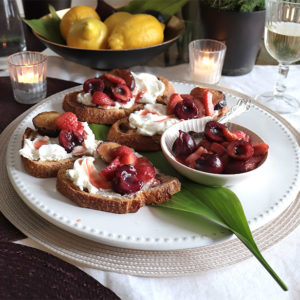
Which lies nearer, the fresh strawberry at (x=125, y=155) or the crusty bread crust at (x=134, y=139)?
the fresh strawberry at (x=125, y=155)

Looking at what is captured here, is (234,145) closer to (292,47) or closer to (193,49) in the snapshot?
(292,47)

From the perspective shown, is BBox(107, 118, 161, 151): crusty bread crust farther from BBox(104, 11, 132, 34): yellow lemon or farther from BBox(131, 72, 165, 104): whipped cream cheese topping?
BBox(104, 11, 132, 34): yellow lemon

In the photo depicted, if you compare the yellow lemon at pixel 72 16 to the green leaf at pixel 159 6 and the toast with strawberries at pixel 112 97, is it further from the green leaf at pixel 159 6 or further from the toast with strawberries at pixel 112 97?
the toast with strawberries at pixel 112 97

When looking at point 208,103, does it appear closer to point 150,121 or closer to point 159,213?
point 150,121

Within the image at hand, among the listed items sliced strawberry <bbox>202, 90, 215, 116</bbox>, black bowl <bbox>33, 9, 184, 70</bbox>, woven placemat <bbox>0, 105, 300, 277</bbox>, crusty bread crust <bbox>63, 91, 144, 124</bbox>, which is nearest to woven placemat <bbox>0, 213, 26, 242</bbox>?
woven placemat <bbox>0, 105, 300, 277</bbox>

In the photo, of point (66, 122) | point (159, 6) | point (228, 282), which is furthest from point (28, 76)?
point (228, 282)

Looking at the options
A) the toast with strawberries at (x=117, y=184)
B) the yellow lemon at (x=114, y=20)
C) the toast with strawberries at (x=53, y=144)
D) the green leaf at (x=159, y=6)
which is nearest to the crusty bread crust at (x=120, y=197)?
the toast with strawberries at (x=117, y=184)

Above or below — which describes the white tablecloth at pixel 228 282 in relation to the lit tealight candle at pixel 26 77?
below

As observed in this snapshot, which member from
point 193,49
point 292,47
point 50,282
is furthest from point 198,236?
point 193,49
